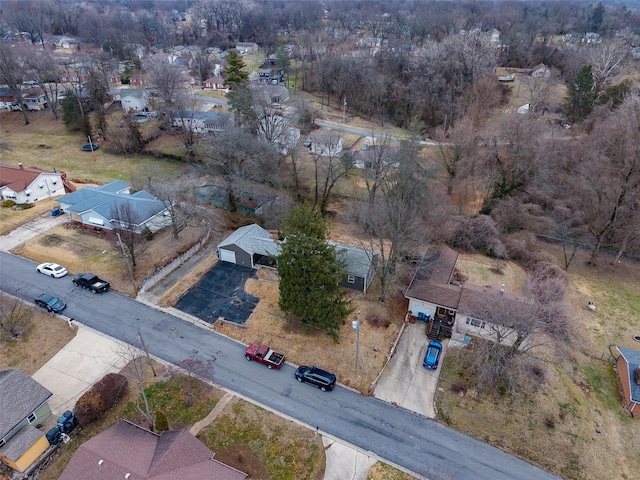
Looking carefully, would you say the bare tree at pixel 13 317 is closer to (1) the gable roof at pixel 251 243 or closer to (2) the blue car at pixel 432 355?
(1) the gable roof at pixel 251 243

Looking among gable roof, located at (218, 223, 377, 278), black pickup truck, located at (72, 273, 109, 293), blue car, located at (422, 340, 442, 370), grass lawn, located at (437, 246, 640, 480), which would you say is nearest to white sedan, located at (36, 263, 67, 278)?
black pickup truck, located at (72, 273, 109, 293)

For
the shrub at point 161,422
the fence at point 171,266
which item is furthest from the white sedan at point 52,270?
the shrub at point 161,422

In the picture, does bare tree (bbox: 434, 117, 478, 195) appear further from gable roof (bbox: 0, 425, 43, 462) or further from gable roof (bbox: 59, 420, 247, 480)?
gable roof (bbox: 0, 425, 43, 462)

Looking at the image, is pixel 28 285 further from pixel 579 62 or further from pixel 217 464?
pixel 579 62

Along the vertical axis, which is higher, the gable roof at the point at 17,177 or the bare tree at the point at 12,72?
the bare tree at the point at 12,72

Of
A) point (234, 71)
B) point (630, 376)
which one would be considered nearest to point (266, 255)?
point (630, 376)

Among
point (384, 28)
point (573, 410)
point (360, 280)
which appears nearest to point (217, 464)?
point (360, 280)
